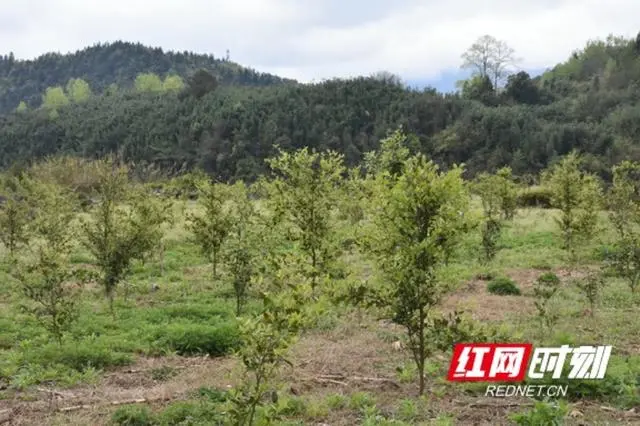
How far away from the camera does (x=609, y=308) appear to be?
11695 millimetres

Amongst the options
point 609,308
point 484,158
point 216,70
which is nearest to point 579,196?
point 609,308

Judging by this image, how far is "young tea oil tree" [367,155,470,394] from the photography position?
20.7 ft

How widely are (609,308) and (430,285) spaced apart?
700 centimetres

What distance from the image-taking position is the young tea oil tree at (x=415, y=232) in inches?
249

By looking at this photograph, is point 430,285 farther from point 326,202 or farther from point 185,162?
point 185,162

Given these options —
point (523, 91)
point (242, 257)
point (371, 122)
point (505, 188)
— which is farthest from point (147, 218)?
point (523, 91)

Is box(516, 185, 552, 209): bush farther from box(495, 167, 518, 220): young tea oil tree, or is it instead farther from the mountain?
the mountain

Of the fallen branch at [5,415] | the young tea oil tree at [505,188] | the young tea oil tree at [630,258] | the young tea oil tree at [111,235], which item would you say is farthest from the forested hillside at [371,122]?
the fallen branch at [5,415]

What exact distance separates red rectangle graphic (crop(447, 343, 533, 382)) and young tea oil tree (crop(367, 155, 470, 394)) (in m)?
0.65

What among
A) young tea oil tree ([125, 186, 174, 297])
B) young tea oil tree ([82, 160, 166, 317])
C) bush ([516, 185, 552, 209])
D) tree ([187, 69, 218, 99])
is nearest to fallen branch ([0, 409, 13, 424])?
young tea oil tree ([82, 160, 166, 317])

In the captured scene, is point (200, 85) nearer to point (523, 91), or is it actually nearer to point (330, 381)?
point (523, 91)

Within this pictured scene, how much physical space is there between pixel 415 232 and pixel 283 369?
9.97ft

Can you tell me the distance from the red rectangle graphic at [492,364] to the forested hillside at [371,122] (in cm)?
4698

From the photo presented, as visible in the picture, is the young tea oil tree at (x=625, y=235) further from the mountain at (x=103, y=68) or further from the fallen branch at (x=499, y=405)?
the mountain at (x=103, y=68)
